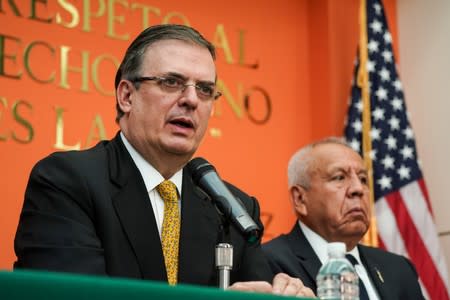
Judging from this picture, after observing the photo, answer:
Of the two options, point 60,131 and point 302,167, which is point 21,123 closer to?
point 60,131

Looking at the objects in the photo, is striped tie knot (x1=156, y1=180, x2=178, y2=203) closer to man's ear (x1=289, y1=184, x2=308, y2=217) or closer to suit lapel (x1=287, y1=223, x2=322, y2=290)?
suit lapel (x1=287, y1=223, x2=322, y2=290)

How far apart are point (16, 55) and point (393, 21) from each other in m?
2.98

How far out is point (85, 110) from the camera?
16.9 ft

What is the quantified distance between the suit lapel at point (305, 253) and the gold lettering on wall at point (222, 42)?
74.5 inches

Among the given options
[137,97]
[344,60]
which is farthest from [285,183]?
[137,97]

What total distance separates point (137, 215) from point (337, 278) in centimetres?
69

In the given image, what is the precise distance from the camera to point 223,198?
2439mm

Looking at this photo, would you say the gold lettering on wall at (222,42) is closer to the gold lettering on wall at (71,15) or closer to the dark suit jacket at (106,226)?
the gold lettering on wall at (71,15)

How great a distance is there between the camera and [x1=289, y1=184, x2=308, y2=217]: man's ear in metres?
4.44

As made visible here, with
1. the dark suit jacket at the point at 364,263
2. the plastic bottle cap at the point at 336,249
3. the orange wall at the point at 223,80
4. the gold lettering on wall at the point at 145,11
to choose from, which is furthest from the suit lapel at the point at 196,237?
the gold lettering on wall at the point at 145,11

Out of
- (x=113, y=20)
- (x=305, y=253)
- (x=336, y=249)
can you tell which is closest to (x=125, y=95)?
(x=336, y=249)

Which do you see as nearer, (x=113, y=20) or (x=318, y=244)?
(x=318, y=244)

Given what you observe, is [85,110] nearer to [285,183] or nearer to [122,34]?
[122,34]

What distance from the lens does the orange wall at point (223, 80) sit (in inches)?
192
